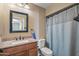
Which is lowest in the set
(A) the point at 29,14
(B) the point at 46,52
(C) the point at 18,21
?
(B) the point at 46,52

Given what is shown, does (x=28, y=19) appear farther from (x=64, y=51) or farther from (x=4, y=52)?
(x=64, y=51)

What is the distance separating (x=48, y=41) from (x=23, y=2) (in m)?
Answer: 0.73

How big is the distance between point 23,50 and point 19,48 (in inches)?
2.7

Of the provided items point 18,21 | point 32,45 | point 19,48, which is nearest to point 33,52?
point 32,45

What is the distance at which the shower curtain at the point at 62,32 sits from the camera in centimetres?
155

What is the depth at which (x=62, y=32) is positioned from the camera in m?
1.62

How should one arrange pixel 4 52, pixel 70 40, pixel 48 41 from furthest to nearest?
pixel 48 41 → pixel 70 40 → pixel 4 52

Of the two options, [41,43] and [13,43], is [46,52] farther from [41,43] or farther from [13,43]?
[13,43]

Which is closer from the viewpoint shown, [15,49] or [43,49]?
[15,49]

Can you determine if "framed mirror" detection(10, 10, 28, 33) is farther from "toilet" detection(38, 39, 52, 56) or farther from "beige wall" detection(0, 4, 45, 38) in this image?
"toilet" detection(38, 39, 52, 56)

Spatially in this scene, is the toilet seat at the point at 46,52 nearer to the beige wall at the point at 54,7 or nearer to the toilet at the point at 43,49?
Result: the toilet at the point at 43,49

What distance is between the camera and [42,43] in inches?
64.2

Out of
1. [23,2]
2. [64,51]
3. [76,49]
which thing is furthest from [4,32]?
[76,49]

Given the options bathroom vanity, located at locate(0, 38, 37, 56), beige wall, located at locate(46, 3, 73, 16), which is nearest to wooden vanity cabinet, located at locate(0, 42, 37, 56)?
bathroom vanity, located at locate(0, 38, 37, 56)
